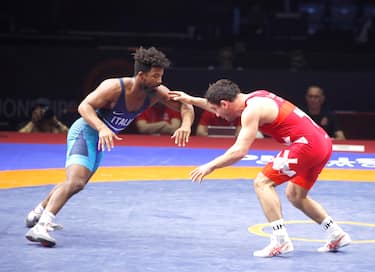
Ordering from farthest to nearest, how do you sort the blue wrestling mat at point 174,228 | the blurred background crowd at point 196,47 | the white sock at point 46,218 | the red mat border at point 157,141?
the blurred background crowd at point 196,47 < the red mat border at point 157,141 < the white sock at point 46,218 < the blue wrestling mat at point 174,228

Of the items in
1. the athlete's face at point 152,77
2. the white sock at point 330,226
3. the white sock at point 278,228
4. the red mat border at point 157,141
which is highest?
the athlete's face at point 152,77

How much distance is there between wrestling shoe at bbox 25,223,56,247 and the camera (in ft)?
22.4

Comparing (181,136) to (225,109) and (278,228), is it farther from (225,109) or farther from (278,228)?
(278,228)

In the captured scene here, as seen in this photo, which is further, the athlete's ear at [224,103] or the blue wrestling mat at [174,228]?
the athlete's ear at [224,103]

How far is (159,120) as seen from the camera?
45.5 feet

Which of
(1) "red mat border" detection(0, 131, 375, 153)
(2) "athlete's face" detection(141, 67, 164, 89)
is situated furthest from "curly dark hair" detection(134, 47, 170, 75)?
(1) "red mat border" detection(0, 131, 375, 153)

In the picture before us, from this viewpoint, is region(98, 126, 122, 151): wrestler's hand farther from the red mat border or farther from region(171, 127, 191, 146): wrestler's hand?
the red mat border

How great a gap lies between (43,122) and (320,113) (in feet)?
12.2

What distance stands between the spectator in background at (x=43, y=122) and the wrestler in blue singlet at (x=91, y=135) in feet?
18.9

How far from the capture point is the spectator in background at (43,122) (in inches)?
523

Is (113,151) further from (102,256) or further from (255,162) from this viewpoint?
(102,256)

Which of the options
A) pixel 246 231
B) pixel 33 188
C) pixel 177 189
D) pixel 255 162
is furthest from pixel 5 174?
pixel 246 231

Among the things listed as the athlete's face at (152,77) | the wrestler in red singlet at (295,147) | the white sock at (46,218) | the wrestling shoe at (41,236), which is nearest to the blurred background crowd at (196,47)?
the athlete's face at (152,77)

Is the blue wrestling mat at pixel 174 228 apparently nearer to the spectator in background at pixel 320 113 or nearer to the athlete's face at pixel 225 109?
the athlete's face at pixel 225 109
